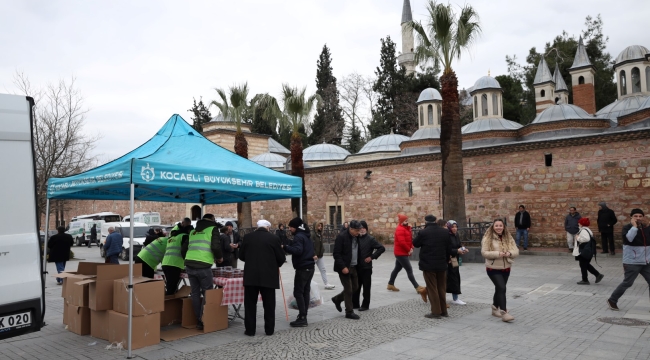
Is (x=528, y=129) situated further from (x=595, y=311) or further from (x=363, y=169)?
(x=595, y=311)

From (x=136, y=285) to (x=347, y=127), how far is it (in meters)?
48.1

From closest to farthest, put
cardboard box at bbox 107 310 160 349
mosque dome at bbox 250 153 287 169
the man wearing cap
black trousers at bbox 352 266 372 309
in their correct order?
cardboard box at bbox 107 310 160 349
the man wearing cap
black trousers at bbox 352 266 372 309
mosque dome at bbox 250 153 287 169

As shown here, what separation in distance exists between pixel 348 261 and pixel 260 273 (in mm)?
1882

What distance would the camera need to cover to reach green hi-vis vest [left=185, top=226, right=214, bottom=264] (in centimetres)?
689

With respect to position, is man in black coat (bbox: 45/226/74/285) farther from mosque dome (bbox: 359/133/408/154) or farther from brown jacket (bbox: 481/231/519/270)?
mosque dome (bbox: 359/133/408/154)

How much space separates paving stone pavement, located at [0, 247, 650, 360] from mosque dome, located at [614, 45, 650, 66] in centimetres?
2236

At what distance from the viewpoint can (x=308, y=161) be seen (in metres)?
35.4

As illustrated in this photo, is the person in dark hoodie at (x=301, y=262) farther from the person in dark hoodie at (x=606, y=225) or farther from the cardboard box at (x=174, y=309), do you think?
the person in dark hoodie at (x=606, y=225)

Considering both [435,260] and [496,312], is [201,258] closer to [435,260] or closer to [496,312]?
[435,260]

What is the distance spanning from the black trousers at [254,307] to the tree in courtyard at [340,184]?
19.4 meters

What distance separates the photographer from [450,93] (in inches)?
654

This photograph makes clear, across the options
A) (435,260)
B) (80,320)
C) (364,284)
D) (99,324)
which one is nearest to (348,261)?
(364,284)

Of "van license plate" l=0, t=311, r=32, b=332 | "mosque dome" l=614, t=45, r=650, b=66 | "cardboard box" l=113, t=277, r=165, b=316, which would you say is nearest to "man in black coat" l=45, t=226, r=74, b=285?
"cardboard box" l=113, t=277, r=165, b=316

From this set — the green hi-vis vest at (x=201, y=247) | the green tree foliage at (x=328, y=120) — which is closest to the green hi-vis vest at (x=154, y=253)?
the green hi-vis vest at (x=201, y=247)
